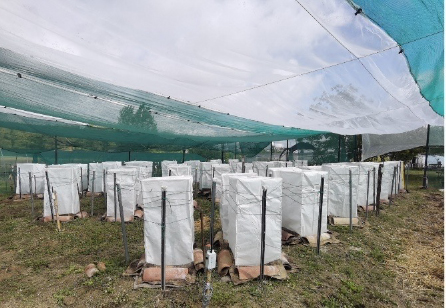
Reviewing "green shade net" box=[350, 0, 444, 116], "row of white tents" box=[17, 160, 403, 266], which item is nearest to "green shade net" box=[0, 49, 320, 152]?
"row of white tents" box=[17, 160, 403, 266]

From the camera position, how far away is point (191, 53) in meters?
3.51

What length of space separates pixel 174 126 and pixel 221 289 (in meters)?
5.06

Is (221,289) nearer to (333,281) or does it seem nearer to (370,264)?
(333,281)

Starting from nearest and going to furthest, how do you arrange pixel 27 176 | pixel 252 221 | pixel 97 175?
pixel 252 221
pixel 27 176
pixel 97 175

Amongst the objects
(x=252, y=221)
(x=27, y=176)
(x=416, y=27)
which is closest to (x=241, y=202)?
(x=252, y=221)

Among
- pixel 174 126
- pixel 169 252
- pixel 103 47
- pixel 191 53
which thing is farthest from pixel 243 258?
→ pixel 174 126

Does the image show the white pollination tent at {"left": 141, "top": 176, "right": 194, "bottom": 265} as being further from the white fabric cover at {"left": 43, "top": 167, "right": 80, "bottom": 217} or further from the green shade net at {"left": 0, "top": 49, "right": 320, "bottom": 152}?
the white fabric cover at {"left": 43, "top": 167, "right": 80, "bottom": 217}

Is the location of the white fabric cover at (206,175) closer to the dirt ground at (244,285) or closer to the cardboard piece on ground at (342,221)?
Answer: the dirt ground at (244,285)

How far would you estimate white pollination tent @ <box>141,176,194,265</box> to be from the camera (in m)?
4.16

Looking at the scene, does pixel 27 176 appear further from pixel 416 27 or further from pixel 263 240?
pixel 416 27

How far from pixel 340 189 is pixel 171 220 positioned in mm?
4781

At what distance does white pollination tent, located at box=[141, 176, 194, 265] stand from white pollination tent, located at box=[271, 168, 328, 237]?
2417mm

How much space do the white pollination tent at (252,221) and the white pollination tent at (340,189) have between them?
3.24m

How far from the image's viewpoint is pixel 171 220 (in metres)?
4.15
